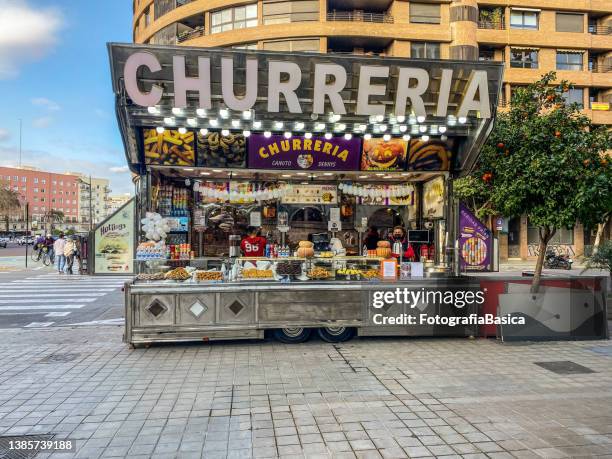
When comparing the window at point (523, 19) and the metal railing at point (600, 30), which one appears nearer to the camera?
the window at point (523, 19)

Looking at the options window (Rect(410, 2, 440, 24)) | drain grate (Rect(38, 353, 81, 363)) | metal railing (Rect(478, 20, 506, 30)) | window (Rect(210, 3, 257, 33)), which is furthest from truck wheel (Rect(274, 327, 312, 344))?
metal railing (Rect(478, 20, 506, 30))

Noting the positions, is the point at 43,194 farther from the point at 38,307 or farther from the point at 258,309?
the point at 258,309

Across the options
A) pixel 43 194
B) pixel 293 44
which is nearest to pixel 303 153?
pixel 293 44

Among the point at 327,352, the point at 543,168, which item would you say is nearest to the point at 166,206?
the point at 327,352

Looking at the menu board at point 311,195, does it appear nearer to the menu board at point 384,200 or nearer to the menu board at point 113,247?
the menu board at point 384,200

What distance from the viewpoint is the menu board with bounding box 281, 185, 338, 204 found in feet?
40.9

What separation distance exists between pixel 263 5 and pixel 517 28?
20.2m

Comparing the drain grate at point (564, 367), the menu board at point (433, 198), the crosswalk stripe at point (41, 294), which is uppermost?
the menu board at point (433, 198)

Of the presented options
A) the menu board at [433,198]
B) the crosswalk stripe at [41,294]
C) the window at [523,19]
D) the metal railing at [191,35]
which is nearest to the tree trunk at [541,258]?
the menu board at [433,198]

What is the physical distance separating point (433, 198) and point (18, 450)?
10.1m

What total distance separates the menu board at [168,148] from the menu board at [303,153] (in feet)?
4.75

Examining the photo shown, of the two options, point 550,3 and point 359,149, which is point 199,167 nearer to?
point 359,149

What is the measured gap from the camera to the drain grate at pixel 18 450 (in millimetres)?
4254

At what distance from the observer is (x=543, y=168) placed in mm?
8648
